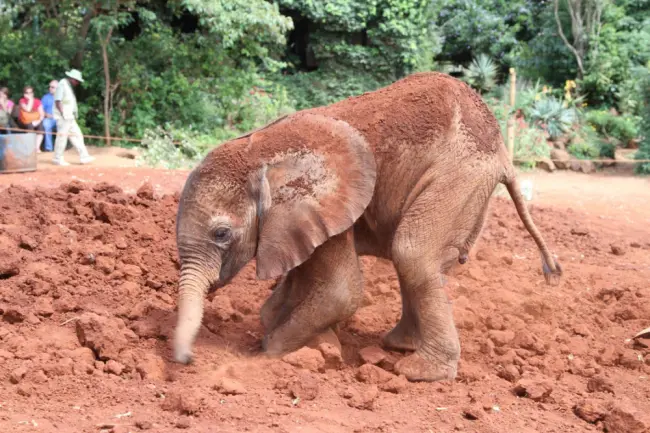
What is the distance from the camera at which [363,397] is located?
446 cm

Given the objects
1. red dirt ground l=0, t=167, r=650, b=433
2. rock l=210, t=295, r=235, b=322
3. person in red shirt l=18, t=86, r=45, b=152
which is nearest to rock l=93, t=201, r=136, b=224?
red dirt ground l=0, t=167, r=650, b=433

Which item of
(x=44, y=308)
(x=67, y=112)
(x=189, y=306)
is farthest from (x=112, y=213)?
(x=67, y=112)

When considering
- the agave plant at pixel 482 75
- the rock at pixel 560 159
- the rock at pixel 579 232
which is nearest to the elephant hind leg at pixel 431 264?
the rock at pixel 579 232

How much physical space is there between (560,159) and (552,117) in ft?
6.80

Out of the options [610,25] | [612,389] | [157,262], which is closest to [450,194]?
[612,389]

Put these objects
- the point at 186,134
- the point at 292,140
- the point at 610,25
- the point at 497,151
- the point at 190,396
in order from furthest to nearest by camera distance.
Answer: the point at 610,25
the point at 186,134
the point at 497,151
the point at 292,140
the point at 190,396

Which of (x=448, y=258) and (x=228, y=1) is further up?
(x=228, y=1)

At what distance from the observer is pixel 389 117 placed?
505 centimetres

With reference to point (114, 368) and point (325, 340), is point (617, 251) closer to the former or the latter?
point (325, 340)

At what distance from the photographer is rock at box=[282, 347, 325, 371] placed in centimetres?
482

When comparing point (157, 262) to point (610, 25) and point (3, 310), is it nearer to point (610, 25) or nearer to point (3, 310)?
point (3, 310)

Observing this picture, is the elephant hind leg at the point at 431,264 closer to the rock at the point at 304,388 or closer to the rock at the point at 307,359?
the rock at the point at 307,359

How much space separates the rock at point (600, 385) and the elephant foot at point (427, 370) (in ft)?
2.83

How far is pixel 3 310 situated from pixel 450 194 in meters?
3.10
